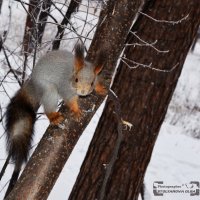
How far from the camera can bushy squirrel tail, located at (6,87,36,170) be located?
71.8 inches

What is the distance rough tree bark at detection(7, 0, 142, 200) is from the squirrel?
0.15 ft

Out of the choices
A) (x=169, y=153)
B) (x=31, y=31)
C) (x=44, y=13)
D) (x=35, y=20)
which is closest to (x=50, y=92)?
(x=35, y=20)

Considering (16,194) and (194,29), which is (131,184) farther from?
(16,194)

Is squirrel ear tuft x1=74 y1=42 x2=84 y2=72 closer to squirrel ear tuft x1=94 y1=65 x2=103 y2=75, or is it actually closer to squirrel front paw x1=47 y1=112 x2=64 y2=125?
squirrel ear tuft x1=94 y1=65 x2=103 y2=75

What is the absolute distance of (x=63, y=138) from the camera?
163 centimetres

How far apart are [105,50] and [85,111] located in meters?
0.26

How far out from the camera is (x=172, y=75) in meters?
2.96

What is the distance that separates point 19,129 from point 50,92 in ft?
0.70

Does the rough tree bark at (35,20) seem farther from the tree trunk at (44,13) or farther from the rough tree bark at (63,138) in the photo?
the rough tree bark at (63,138)

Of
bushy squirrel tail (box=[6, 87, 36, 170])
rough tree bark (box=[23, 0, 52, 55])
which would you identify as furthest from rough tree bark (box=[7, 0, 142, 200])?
rough tree bark (box=[23, 0, 52, 55])

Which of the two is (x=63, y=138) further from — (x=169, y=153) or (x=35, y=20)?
(x=169, y=153)

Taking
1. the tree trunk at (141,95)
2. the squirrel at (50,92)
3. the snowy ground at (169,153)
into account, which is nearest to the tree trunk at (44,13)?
the snowy ground at (169,153)

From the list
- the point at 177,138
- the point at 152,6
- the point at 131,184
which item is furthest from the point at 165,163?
the point at 152,6

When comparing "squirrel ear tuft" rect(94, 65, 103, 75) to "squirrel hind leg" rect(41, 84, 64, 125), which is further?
"squirrel hind leg" rect(41, 84, 64, 125)
